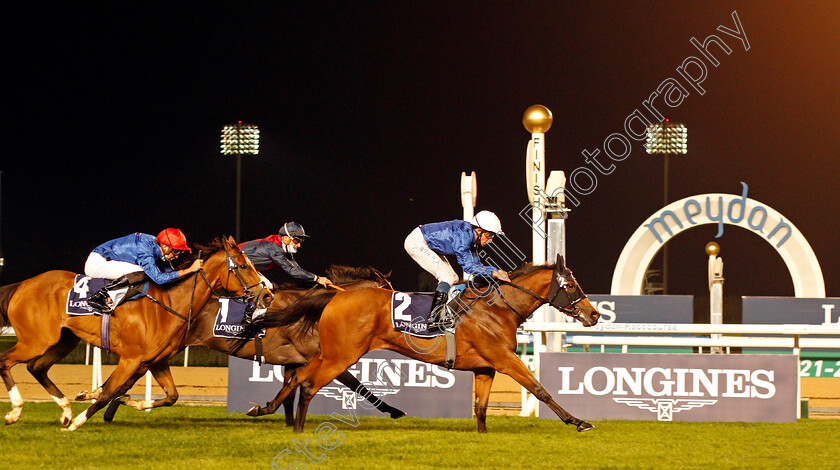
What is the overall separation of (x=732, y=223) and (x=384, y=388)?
5050mm

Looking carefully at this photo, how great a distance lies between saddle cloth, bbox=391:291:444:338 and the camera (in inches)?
226

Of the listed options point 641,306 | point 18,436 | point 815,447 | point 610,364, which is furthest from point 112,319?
point 641,306

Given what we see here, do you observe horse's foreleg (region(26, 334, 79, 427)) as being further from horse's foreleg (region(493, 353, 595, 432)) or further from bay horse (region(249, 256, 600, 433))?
horse's foreleg (region(493, 353, 595, 432))

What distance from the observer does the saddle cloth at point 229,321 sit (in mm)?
6121

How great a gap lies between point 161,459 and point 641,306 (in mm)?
7498

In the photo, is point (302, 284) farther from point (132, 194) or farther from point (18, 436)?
point (132, 194)

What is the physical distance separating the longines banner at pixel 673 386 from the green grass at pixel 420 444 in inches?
7.1

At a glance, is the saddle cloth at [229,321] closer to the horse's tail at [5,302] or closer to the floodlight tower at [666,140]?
the horse's tail at [5,302]

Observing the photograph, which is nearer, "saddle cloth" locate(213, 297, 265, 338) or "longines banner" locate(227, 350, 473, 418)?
"saddle cloth" locate(213, 297, 265, 338)

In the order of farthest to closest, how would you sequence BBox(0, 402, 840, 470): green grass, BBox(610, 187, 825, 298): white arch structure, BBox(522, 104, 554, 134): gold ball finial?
BBox(610, 187, 825, 298): white arch structure
BBox(522, 104, 554, 134): gold ball finial
BBox(0, 402, 840, 470): green grass

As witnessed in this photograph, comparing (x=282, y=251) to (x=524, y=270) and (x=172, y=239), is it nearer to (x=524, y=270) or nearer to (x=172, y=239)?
(x=172, y=239)

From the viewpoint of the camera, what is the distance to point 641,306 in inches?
428

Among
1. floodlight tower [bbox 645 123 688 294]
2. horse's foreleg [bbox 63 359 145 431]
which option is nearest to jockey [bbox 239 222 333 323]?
horse's foreleg [bbox 63 359 145 431]

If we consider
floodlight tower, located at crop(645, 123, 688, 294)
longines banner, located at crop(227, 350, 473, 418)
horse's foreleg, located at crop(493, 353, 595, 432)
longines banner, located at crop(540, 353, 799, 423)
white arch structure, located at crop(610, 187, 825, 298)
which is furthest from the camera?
floodlight tower, located at crop(645, 123, 688, 294)
